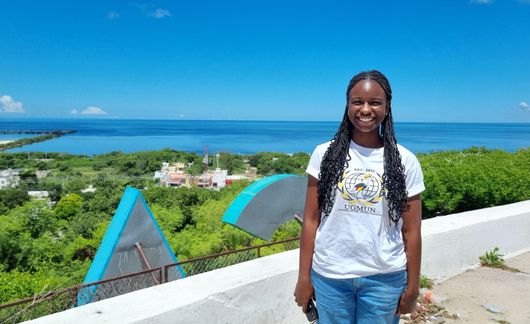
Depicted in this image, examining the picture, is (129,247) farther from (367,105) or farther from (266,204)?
(367,105)

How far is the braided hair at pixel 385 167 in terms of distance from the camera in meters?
1.64

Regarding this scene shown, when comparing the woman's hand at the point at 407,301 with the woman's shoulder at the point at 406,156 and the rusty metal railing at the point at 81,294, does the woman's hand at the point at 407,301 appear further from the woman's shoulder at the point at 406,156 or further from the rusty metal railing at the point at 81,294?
the rusty metal railing at the point at 81,294

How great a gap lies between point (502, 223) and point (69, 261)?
610cm

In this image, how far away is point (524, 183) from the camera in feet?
17.0

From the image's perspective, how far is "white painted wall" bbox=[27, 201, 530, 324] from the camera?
194 centimetres

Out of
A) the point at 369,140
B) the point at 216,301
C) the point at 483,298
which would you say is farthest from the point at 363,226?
the point at 483,298

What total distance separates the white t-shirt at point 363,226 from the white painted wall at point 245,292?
804 millimetres

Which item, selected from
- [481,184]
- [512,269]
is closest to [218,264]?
[512,269]

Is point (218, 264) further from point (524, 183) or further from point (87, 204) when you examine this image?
point (87, 204)

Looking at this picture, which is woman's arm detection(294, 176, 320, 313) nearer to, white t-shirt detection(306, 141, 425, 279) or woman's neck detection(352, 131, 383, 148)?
white t-shirt detection(306, 141, 425, 279)

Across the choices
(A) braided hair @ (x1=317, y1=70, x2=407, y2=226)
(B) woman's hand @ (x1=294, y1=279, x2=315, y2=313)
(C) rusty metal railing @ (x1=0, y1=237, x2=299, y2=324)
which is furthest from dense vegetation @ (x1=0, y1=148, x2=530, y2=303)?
(A) braided hair @ (x1=317, y1=70, x2=407, y2=226)

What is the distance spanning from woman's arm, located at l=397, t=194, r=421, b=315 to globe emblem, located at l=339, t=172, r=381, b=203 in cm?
16

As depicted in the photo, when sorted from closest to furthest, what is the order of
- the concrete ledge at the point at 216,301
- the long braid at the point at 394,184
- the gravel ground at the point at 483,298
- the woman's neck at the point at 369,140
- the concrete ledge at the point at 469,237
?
the long braid at the point at 394,184, the woman's neck at the point at 369,140, the concrete ledge at the point at 216,301, the gravel ground at the point at 483,298, the concrete ledge at the point at 469,237

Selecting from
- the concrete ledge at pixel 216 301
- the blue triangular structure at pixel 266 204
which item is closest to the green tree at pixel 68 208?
the blue triangular structure at pixel 266 204
